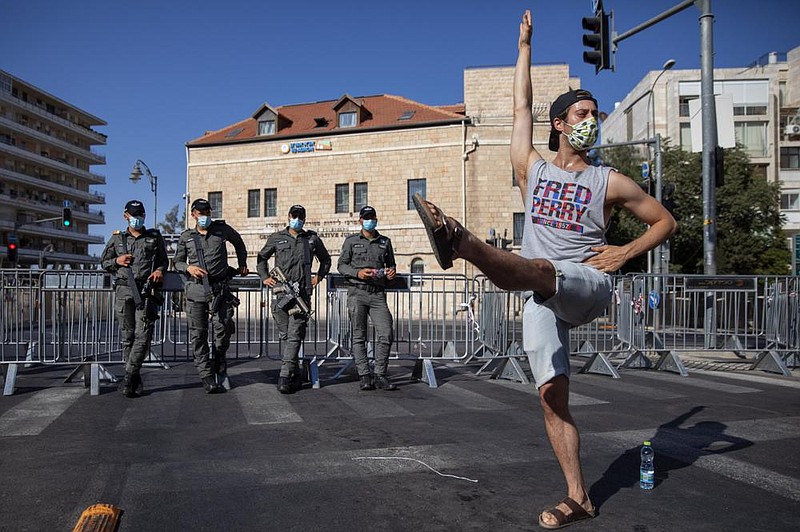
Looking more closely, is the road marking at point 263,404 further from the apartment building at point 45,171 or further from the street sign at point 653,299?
the apartment building at point 45,171

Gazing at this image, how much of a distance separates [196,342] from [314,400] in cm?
153

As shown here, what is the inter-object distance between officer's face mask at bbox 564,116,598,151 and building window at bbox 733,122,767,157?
4528cm

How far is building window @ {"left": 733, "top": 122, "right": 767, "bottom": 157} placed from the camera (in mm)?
42156

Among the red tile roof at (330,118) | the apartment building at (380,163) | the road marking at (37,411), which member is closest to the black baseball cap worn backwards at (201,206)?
the road marking at (37,411)

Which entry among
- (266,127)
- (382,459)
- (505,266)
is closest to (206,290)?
(382,459)

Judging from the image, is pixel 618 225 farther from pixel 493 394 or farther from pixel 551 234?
pixel 551 234

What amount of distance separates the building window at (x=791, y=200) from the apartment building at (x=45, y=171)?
6038 cm

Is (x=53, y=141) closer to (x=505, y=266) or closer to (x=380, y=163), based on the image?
(x=380, y=163)

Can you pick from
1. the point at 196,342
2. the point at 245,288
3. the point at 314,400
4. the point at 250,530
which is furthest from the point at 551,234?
the point at 245,288

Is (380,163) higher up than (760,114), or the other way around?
(760,114)

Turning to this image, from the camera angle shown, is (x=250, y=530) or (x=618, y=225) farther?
(x=618, y=225)

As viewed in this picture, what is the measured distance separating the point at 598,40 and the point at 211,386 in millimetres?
9192

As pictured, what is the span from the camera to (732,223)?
1145 inches

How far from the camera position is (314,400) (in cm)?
675
